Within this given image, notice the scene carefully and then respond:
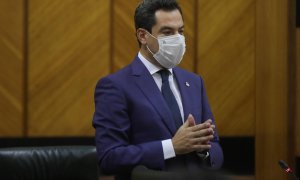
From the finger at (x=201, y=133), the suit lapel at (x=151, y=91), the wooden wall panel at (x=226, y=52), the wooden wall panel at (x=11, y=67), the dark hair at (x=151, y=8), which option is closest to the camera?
the finger at (x=201, y=133)

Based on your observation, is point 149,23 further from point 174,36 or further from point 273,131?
point 273,131

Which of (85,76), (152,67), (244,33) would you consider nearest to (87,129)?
(85,76)

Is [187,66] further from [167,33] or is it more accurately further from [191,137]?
[191,137]

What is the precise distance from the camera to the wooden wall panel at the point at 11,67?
363 cm

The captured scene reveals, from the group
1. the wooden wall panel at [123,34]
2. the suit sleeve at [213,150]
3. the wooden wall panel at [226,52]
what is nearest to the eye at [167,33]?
the suit sleeve at [213,150]

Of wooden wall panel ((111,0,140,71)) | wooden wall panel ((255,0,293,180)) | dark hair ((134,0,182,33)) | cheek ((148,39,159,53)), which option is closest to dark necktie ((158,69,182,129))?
cheek ((148,39,159,53))

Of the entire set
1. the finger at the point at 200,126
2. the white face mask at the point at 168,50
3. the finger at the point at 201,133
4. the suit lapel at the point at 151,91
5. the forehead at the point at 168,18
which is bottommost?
the finger at the point at 201,133

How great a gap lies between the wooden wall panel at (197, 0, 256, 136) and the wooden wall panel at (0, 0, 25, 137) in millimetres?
1278

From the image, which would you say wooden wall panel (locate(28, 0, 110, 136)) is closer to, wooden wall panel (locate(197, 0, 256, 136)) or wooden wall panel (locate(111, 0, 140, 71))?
wooden wall panel (locate(111, 0, 140, 71))

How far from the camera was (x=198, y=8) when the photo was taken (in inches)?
151

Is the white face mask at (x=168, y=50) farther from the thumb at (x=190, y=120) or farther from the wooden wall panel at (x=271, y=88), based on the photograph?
the wooden wall panel at (x=271, y=88)

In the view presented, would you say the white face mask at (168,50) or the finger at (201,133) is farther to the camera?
the white face mask at (168,50)

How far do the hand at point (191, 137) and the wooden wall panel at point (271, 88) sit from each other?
2.06 meters

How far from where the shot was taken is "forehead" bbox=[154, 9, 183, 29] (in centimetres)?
207
